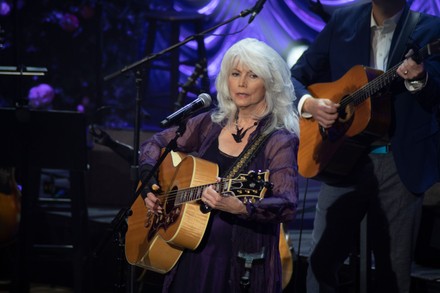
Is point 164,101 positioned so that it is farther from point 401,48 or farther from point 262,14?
point 401,48

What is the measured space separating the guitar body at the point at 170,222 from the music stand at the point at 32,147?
5.35 ft

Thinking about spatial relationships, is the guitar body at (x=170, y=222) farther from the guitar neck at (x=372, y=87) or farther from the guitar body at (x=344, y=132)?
the guitar neck at (x=372, y=87)

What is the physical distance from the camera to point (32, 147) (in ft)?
18.3

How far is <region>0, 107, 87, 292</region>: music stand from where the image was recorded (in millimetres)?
5445

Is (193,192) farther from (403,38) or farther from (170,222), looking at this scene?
(403,38)

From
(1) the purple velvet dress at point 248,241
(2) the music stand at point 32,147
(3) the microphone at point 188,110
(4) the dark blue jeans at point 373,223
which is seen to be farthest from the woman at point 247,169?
(2) the music stand at point 32,147

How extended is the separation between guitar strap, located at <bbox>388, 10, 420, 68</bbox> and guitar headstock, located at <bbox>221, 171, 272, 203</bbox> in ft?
3.74

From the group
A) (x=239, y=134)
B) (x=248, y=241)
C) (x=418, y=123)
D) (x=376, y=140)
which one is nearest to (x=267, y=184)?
(x=248, y=241)

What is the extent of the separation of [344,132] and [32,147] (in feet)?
8.93

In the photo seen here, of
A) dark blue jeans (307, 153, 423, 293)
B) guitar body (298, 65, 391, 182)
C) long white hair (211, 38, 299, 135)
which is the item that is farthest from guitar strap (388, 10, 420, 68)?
long white hair (211, 38, 299, 135)

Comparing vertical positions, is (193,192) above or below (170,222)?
above

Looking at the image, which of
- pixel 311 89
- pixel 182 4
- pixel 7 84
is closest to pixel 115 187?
pixel 182 4

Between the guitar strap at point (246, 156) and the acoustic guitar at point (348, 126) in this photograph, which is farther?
the acoustic guitar at point (348, 126)

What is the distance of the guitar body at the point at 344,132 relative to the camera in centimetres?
376
